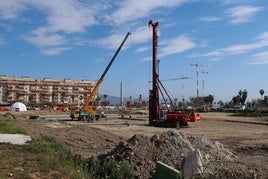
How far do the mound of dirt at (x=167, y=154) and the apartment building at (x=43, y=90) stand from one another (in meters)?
142

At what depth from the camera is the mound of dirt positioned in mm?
10567

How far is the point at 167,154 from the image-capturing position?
11.7 metres

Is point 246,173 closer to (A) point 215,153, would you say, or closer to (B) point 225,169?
(B) point 225,169

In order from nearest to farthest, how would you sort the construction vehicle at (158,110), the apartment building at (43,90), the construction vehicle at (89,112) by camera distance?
the construction vehicle at (158,110) < the construction vehicle at (89,112) < the apartment building at (43,90)

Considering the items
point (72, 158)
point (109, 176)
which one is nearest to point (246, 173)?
point (109, 176)

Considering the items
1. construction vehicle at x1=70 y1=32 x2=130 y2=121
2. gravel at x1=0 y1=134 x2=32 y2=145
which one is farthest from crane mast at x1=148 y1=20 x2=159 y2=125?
gravel at x1=0 y1=134 x2=32 y2=145

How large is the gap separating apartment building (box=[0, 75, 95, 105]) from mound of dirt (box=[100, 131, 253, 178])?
14193cm

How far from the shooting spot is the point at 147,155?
1161cm

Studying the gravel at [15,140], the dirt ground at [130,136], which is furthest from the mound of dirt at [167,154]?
the gravel at [15,140]

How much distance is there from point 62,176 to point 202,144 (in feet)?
19.1

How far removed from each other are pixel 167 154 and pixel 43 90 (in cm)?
16101

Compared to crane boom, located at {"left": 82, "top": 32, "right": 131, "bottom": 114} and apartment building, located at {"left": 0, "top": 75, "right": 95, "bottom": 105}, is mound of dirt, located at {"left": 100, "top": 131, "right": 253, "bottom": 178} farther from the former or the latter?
apartment building, located at {"left": 0, "top": 75, "right": 95, "bottom": 105}

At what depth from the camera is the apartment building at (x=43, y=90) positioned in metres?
156

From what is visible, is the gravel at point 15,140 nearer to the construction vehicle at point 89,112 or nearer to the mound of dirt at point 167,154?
the mound of dirt at point 167,154
